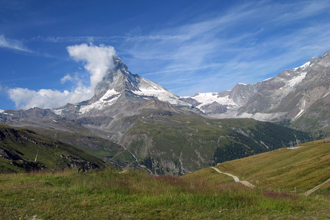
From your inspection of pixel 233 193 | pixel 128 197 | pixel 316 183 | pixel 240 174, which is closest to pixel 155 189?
pixel 128 197

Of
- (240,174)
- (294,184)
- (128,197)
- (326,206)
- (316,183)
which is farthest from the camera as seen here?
(240,174)

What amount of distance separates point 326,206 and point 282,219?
22.1ft

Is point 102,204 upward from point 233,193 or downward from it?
upward

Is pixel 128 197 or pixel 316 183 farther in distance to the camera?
pixel 316 183

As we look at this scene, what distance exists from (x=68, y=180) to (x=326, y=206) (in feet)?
65.8

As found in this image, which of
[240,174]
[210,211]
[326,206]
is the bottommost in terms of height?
[240,174]

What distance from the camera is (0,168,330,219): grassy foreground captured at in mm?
12336

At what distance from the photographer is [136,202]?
560 inches

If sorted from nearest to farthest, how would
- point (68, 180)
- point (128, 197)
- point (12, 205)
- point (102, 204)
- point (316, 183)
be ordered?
point (12, 205) → point (102, 204) → point (128, 197) → point (68, 180) → point (316, 183)

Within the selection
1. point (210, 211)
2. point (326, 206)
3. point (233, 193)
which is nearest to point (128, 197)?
point (210, 211)

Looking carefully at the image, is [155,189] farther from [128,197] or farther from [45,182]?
[45,182]

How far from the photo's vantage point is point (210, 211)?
1345 cm

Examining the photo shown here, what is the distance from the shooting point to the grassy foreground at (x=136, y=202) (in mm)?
12336

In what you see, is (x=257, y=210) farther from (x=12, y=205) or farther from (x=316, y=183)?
(x=316, y=183)
